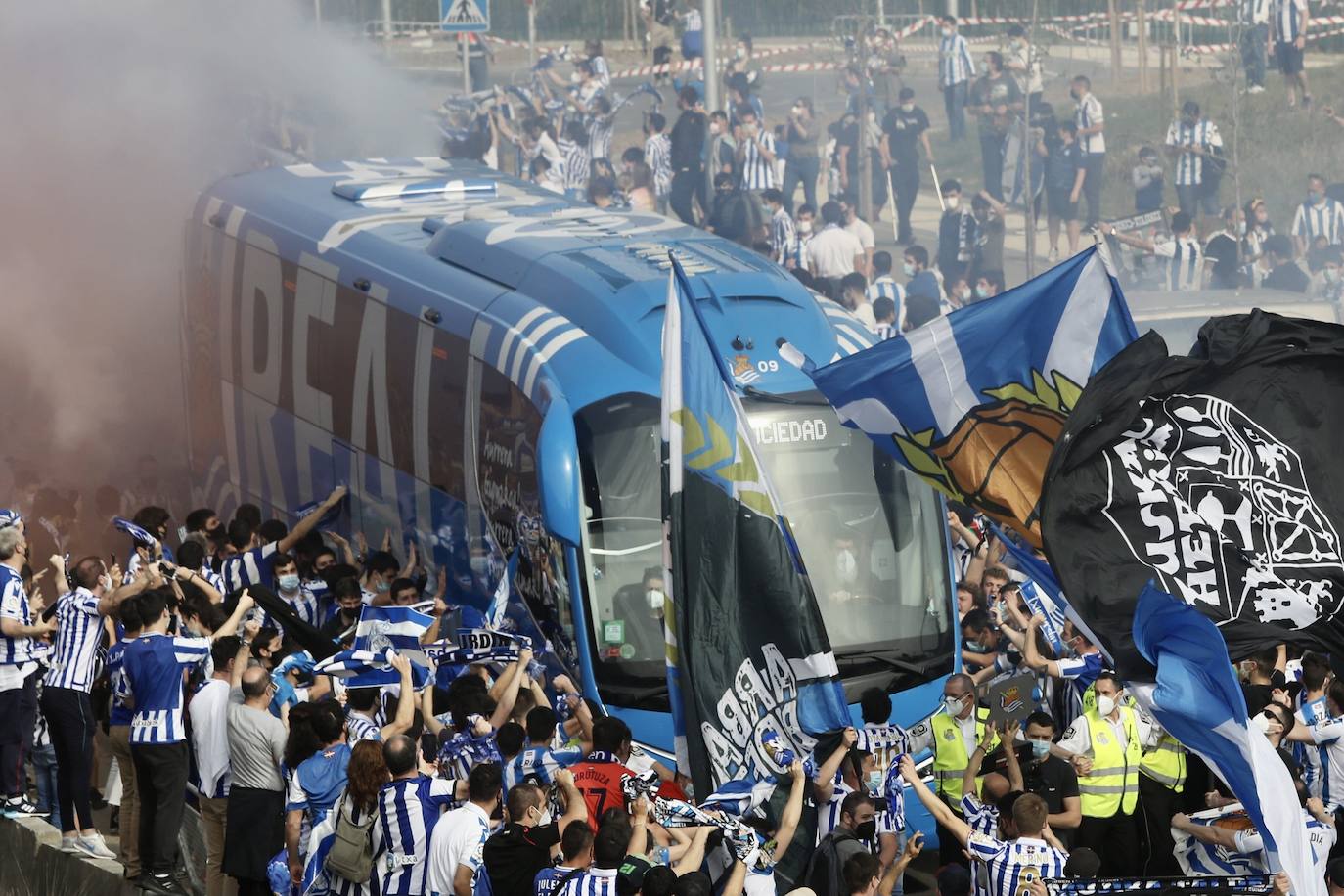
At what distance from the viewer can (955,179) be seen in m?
22.1

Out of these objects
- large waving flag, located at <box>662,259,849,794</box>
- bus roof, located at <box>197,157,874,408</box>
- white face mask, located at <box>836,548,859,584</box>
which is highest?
bus roof, located at <box>197,157,874,408</box>

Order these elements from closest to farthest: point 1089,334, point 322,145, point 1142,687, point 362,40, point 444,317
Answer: point 1142,687, point 1089,334, point 444,317, point 322,145, point 362,40

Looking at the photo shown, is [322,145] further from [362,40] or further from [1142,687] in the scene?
[1142,687]

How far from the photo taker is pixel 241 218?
1845cm

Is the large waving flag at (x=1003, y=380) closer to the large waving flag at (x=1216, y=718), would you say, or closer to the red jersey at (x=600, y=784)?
the large waving flag at (x=1216, y=718)

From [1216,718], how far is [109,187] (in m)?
17.8

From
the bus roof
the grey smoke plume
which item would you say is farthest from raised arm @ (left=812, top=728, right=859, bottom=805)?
the grey smoke plume

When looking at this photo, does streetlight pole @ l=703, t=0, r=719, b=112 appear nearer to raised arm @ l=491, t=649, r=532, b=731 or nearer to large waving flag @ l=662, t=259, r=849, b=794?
raised arm @ l=491, t=649, r=532, b=731

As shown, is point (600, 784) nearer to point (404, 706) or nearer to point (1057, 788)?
point (404, 706)

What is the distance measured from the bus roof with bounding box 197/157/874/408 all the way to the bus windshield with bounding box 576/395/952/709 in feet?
0.97

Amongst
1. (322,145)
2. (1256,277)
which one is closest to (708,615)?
(1256,277)

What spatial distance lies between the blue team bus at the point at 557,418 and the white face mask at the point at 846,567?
0.01 metres

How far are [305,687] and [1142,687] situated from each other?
17.6 feet

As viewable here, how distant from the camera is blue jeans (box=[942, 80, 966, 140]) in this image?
22.6 m
